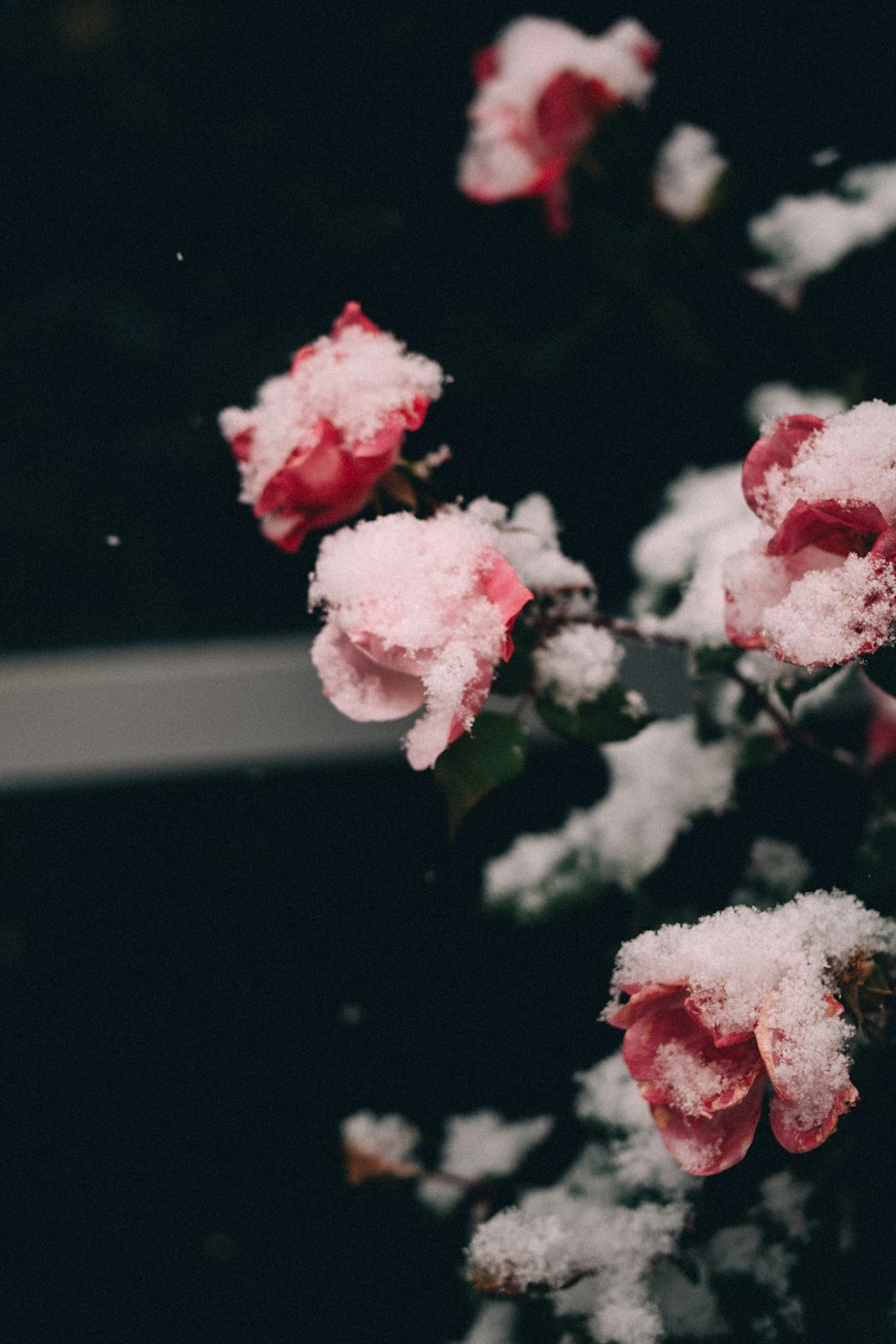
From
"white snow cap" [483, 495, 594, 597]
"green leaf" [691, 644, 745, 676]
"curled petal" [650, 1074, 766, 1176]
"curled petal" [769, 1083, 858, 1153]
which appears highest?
"white snow cap" [483, 495, 594, 597]

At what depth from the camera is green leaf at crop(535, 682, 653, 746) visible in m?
0.52

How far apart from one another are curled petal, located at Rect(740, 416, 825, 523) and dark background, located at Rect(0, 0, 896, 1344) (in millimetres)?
415

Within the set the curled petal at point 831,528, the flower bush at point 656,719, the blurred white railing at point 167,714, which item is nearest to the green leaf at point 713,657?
the flower bush at point 656,719

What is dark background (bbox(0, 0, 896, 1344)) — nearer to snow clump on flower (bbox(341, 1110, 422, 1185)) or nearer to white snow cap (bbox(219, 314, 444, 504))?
snow clump on flower (bbox(341, 1110, 422, 1185))

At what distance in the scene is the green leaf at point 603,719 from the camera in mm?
517

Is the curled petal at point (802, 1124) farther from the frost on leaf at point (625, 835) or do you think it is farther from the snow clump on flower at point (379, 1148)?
the snow clump on flower at point (379, 1148)

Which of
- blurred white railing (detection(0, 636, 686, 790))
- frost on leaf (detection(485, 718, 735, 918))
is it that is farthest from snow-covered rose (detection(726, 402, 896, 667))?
blurred white railing (detection(0, 636, 686, 790))

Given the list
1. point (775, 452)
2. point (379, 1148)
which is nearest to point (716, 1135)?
point (775, 452)

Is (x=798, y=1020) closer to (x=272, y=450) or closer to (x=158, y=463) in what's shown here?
(x=272, y=450)

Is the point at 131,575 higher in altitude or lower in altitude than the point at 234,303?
lower

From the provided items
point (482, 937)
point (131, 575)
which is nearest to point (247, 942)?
point (482, 937)

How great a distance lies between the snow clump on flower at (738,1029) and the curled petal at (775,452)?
0.19 metres

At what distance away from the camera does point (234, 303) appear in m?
1.08

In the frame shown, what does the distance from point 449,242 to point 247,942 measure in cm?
82
